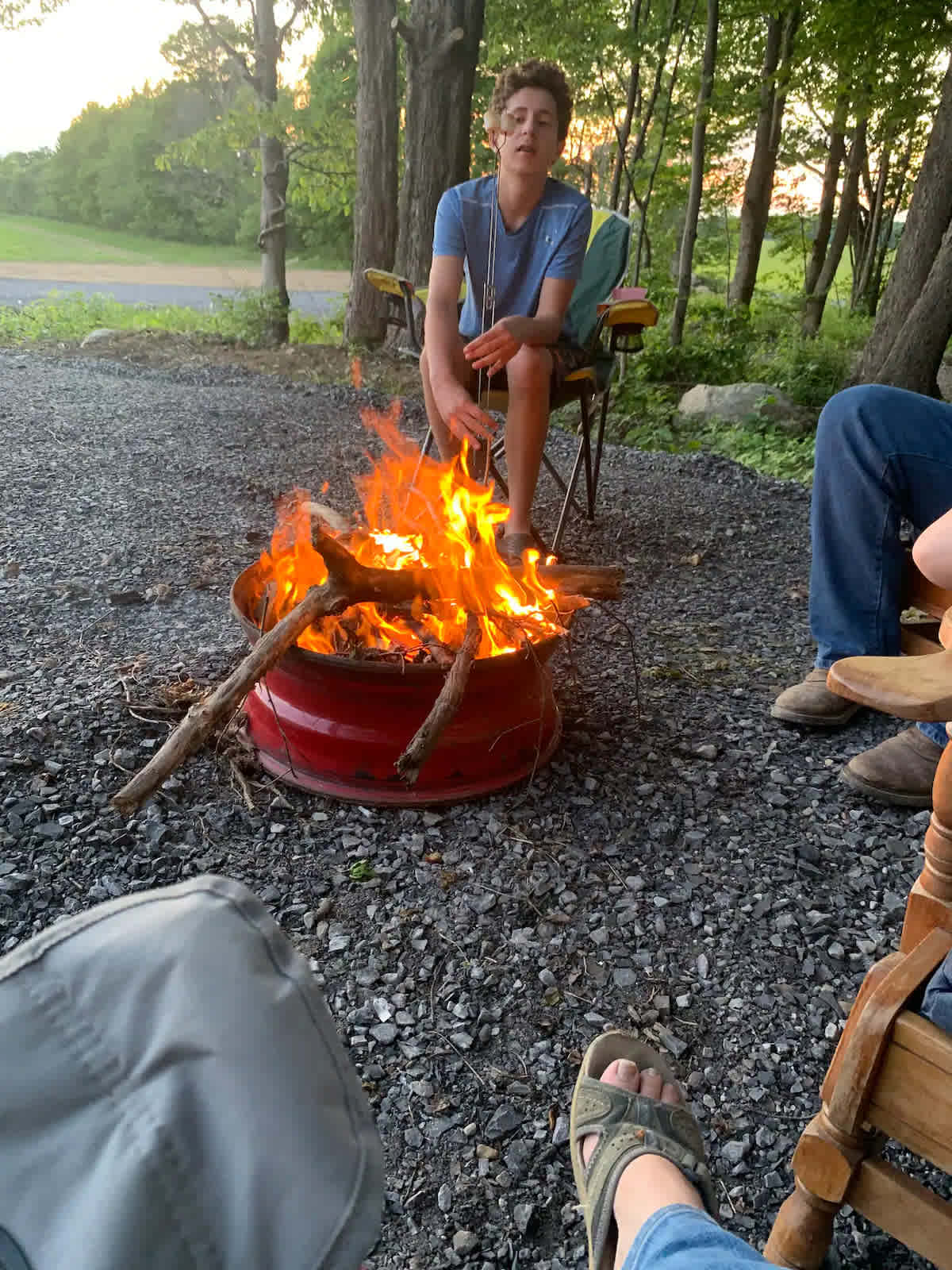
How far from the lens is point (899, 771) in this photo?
210cm

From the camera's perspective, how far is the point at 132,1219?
50 cm

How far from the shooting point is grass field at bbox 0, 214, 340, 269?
60.7ft

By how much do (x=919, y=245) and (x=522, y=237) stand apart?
3952 millimetres

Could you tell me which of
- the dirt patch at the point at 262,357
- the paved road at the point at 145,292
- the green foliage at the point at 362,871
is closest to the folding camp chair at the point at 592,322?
the green foliage at the point at 362,871

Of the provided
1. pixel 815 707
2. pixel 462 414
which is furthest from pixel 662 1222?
pixel 462 414

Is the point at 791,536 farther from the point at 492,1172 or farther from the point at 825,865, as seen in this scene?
the point at 492,1172

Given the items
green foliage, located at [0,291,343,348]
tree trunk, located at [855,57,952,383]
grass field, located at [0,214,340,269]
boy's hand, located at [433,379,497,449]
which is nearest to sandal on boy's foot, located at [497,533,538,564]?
boy's hand, located at [433,379,497,449]

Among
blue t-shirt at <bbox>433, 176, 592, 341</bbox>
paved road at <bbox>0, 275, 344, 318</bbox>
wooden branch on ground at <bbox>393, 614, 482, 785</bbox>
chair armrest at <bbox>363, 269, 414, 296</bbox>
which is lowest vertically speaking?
wooden branch on ground at <bbox>393, 614, 482, 785</bbox>

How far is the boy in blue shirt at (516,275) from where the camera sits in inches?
116

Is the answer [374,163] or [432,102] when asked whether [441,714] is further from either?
[374,163]

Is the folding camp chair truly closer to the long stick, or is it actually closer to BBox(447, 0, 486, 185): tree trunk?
the long stick

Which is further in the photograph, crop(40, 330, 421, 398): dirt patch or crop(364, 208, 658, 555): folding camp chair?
crop(40, 330, 421, 398): dirt patch

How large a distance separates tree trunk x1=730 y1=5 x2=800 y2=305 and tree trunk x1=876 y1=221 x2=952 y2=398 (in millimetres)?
3533

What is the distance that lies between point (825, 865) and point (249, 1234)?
5.56 feet
